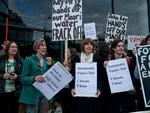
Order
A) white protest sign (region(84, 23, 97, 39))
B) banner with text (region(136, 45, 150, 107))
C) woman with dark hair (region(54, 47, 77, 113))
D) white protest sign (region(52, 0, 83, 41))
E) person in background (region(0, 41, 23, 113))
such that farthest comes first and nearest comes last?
white protest sign (region(84, 23, 97, 39)), woman with dark hair (region(54, 47, 77, 113)), white protest sign (region(52, 0, 83, 41)), person in background (region(0, 41, 23, 113)), banner with text (region(136, 45, 150, 107))

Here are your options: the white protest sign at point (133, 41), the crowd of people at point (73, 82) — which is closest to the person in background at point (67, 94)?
the crowd of people at point (73, 82)

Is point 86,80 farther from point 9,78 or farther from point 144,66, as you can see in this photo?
point 9,78

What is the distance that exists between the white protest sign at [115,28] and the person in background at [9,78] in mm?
2903

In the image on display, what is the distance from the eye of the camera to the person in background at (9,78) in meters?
5.47

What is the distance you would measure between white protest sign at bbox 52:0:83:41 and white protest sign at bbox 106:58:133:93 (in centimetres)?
100

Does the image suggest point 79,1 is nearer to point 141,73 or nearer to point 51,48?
point 141,73

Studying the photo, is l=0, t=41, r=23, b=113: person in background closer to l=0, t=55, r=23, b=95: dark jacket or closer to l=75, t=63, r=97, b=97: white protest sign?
l=0, t=55, r=23, b=95: dark jacket

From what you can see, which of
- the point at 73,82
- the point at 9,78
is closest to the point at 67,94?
the point at 73,82

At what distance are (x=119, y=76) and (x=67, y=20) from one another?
1473 millimetres

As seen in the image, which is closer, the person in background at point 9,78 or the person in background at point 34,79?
the person in background at point 34,79

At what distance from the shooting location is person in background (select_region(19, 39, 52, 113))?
5.03 metres

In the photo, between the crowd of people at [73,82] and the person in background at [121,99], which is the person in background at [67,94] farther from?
the person in background at [121,99]

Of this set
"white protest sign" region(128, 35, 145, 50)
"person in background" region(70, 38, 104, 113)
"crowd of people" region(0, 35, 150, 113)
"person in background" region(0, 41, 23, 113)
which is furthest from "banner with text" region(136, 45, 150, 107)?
"white protest sign" region(128, 35, 145, 50)

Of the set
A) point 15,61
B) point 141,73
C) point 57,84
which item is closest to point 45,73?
point 57,84
